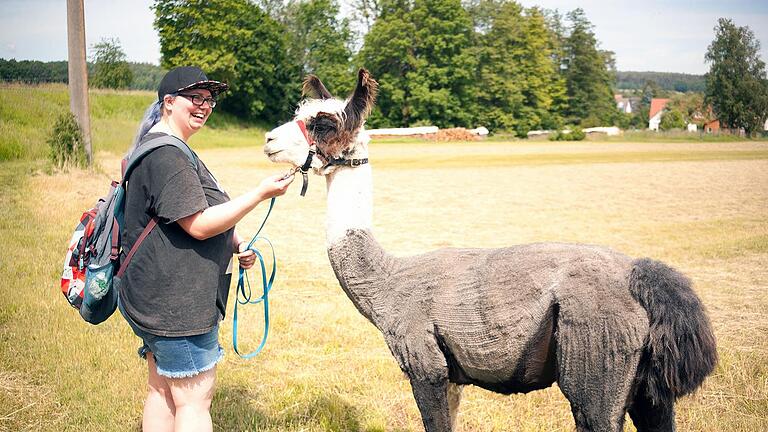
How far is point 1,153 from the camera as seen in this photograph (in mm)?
16938

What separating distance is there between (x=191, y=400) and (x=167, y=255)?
0.87m

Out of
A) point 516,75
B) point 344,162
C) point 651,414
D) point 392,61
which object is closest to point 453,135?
point 392,61

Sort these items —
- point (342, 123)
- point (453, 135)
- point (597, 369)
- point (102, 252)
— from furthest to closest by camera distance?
point (453, 135) < point (342, 123) < point (102, 252) < point (597, 369)

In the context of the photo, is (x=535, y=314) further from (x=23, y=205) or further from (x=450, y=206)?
(x=450, y=206)

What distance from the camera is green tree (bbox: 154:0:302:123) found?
59000mm

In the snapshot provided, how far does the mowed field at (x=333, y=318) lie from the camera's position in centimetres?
522

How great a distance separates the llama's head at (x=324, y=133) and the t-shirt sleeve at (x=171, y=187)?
0.70 metres

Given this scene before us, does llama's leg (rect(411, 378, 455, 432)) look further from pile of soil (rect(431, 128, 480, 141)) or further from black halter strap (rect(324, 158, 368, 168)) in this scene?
pile of soil (rect(431, 128, 480, 141))

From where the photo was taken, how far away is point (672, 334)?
3180 millimetres

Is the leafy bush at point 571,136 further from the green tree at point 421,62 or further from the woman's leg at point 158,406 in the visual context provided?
the woman's leg at point 158,406

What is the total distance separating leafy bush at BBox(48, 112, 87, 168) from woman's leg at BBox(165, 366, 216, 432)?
1667 cm

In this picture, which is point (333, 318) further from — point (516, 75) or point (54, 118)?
point (516, 75)

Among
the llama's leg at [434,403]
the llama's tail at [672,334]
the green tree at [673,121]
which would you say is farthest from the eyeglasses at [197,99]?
the green tree at [673,121]

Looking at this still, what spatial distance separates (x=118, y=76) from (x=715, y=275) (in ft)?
106
